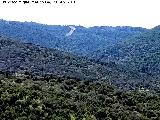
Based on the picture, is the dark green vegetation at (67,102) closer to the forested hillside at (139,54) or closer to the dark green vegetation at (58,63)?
the dark green vegetation at (58,63)

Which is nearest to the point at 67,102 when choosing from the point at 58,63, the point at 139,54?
the point at 58,63

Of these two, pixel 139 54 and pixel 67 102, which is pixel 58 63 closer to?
pixel 67 102

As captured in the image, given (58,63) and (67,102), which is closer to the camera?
(67,102)

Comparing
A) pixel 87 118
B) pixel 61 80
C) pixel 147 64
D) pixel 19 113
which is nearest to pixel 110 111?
pixel 87 118

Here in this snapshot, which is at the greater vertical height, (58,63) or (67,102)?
(67,102)

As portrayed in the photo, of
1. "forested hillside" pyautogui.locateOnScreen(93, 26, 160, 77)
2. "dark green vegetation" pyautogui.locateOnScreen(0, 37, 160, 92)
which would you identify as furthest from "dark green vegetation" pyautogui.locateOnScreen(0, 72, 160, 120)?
"forested hillside" pyautogui.locateOnScreen(93, 26, 160, 77)

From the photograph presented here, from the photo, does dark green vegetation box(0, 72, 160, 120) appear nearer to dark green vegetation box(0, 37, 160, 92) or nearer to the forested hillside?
dark green vegetation box(0, 37, 160, 92)

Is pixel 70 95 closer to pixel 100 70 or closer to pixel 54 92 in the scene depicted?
pixel 54 92

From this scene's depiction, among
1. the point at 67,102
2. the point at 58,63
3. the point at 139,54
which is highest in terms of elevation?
the point at 67,102

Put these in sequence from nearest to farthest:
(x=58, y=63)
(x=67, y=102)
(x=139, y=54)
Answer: (x=67, y=102)
(x=58, y=63)
(x=139, y=54)
